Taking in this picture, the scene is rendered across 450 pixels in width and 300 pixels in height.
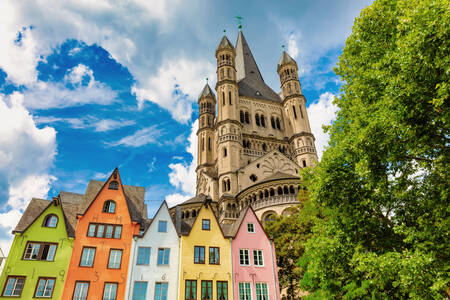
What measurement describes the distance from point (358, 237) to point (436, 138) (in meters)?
5.43

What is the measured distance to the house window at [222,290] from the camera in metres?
19.6

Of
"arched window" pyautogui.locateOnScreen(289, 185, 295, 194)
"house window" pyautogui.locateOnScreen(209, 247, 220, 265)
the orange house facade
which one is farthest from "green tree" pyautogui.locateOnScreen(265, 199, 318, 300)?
the orange house facade

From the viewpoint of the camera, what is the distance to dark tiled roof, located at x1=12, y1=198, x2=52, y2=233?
19672mm

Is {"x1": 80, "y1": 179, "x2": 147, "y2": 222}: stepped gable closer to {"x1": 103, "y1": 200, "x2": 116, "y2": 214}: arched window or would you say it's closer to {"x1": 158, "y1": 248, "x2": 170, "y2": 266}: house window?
{"x1": 103, "y1": 200, "x2": 116, "y2": 214}: arched window

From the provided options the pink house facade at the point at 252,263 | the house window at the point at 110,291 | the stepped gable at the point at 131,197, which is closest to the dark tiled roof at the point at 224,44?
the stepped gable at the point at 131,197

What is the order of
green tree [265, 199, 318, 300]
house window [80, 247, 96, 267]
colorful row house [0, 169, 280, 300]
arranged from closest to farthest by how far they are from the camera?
colorful row house [0, 169, 280, 300] → house window [80, 247, 96, 267] → green tree [265, 199, 318, 300]

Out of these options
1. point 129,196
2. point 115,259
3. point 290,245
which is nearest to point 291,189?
point 290,245

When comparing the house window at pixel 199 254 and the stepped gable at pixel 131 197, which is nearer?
the house window at pixel 199 254

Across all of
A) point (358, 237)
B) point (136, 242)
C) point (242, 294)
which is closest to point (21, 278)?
point (136, 242)

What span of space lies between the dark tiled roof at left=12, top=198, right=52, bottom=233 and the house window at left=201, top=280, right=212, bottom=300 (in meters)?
12.7

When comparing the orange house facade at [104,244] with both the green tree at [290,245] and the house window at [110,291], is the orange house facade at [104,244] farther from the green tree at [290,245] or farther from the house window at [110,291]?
the green tree at [290,245]

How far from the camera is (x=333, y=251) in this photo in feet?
42.1

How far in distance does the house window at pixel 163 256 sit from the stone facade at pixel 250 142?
17.3m

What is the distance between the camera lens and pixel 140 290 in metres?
19.0
